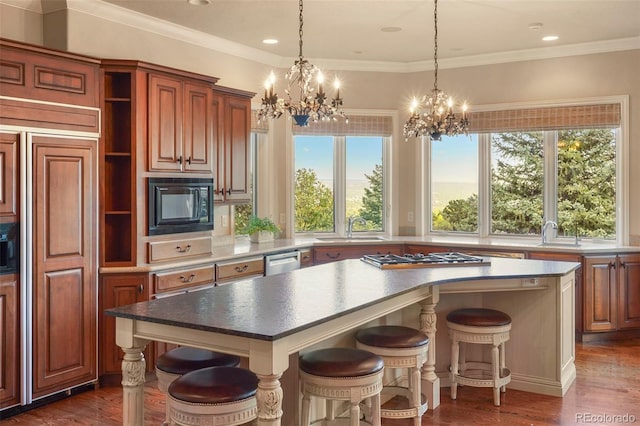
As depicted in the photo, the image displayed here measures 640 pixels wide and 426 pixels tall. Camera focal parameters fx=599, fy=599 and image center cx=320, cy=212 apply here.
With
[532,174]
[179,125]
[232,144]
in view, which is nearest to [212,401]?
[179,125]

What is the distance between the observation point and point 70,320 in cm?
399

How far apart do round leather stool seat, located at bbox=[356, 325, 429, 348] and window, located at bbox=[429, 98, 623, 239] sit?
3.34 metres

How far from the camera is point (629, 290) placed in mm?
5430

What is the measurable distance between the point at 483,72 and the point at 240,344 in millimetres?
4814

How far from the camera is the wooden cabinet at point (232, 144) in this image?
529 cm

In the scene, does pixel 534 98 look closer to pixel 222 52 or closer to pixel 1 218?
pixel 222 52

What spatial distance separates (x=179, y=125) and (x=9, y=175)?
1387 mm

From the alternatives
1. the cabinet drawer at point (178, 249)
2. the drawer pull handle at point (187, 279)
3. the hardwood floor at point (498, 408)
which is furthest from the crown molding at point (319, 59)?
the hardwood floor at point (498, 408)

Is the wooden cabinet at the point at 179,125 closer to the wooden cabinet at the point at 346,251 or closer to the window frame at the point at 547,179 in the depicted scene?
the wooden cabinet at the point at 346,251

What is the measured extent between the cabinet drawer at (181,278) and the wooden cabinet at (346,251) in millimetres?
1468

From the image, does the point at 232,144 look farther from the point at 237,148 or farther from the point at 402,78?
the point at 402,78

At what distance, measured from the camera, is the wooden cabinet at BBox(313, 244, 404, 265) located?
19.6 feet

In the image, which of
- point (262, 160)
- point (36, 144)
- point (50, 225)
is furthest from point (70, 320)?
point (262, 160)

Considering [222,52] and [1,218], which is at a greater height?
[222,52]
